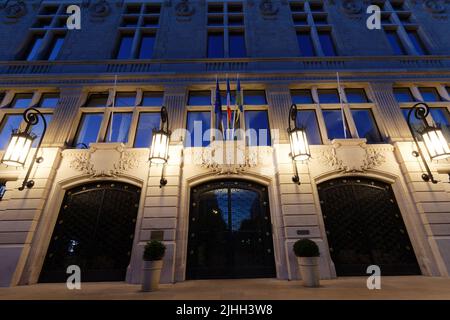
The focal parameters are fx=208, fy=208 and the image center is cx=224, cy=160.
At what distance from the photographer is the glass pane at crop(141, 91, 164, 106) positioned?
30.6 ft

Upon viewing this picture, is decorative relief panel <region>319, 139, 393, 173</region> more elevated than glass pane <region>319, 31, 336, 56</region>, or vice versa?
glass pane <region>319, 31, 336, 56</region>

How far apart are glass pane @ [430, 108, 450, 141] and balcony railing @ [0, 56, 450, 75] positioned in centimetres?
237

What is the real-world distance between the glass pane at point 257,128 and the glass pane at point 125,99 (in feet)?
17.0

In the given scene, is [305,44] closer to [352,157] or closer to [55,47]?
[352,157]

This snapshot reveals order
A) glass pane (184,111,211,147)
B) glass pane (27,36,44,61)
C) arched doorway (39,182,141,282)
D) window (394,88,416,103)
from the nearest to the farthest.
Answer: arched doorway (39,182,141,282) < glass pane (184,111,211,147) < window (394,88,416,103) < glass pane (27,36,44,61)

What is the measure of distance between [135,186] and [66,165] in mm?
2679

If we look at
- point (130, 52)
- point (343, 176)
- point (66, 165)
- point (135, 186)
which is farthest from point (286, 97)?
point (66, 165)

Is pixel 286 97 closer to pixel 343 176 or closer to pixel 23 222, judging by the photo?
pixel 343 176

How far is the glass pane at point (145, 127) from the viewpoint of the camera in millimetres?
8406

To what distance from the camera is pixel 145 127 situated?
28.8 ft

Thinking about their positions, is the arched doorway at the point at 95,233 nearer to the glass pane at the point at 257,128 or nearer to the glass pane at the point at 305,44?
the glass pane at the point at 257,128

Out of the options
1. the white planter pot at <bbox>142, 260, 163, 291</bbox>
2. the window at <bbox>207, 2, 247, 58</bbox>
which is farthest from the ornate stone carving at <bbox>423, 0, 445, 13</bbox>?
the white planter pot at <bbox>142, 260, 163, 291</bbox>

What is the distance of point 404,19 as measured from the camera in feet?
40.1

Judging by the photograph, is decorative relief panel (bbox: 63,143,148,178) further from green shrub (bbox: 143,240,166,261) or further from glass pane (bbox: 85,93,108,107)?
green shrub (bbox: 143,240,166,261)
